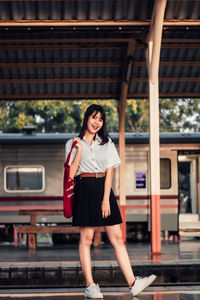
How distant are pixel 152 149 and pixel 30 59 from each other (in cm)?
377

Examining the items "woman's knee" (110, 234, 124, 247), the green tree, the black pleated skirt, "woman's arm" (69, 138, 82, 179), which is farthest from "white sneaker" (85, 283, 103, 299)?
the green tree

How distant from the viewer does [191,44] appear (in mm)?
13289

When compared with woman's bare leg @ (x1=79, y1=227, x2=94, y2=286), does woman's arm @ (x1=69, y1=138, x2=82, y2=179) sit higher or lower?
higher

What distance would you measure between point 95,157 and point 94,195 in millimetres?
387

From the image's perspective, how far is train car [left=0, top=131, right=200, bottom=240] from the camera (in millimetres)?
16922

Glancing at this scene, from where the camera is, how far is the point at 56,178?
17141mm

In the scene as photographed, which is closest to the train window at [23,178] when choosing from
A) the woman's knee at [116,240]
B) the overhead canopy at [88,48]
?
the overhead canopy at [88,48]

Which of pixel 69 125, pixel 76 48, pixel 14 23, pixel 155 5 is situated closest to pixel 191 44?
pixel 76 48

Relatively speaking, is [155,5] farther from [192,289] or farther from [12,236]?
[12,236]

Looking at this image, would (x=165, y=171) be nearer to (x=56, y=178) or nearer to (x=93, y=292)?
(x=56, y=178)

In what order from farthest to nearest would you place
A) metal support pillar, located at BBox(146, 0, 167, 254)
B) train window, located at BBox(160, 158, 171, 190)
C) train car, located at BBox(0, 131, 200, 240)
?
train window, located at BBox(160, 158, 171, 190), train car, located at BBox(0, 131, 200, 240), metal support pillar, located at BBox(146, 0, 167, 254)

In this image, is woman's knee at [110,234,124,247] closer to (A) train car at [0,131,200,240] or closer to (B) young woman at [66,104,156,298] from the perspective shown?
(B) young woman at [66,104,156,298]

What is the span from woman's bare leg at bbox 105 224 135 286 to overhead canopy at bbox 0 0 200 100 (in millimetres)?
4970

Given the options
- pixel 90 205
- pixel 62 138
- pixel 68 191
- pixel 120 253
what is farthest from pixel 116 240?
pixel 62 138
